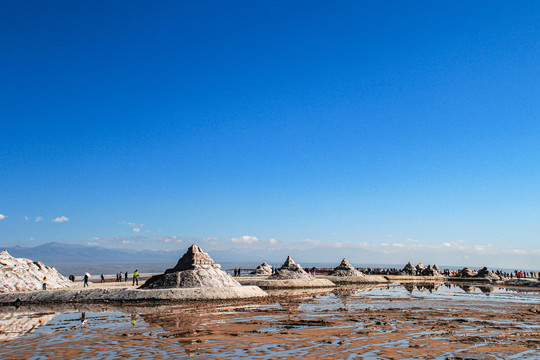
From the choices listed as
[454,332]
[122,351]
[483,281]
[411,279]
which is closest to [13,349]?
[122,351]

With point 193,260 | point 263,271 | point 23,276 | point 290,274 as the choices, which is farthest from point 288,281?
point 23,276

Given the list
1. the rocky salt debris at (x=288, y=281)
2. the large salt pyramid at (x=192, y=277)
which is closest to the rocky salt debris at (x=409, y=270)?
the rocky salt debris at (x=288, y=281)

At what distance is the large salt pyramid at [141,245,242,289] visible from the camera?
85.0ft

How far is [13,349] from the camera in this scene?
10.5m

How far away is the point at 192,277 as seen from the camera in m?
26.5

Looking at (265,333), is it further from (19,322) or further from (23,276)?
(23,276)

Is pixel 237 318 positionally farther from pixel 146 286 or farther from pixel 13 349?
pixel 146 286

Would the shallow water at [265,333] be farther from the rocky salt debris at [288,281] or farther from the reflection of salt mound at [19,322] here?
the rocky salt debris at [288,281]

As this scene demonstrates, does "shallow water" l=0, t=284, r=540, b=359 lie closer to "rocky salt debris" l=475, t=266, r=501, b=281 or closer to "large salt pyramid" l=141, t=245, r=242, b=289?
"large salt pyramid" l=141, t=245, r=242, b=289

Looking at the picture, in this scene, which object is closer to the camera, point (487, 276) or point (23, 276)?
point (23, 276)

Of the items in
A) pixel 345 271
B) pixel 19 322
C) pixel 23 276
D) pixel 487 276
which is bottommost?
pixel 487 276

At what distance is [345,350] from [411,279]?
48.3 meters

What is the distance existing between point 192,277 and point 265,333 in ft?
47.8

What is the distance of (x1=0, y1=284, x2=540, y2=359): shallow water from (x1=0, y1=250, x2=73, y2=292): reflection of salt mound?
680 cm
